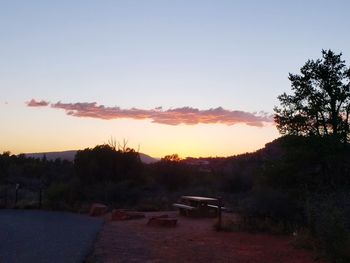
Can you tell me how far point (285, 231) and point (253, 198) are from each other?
229 cm

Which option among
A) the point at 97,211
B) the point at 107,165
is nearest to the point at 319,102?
the point at 97,211

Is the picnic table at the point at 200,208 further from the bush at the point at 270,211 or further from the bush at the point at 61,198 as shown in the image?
the bush at the point at 61,198

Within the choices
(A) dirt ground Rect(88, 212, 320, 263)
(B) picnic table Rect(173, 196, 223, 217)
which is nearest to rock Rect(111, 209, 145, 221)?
(B) picnic table Rect(173, 196, 223, 217)

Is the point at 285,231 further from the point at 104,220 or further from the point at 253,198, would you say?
the point at 104,220

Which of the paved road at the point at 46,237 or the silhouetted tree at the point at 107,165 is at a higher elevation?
the silhouetted tree at the point at 107,165

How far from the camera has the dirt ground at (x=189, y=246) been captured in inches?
560

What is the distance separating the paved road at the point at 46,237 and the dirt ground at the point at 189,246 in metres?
0.54

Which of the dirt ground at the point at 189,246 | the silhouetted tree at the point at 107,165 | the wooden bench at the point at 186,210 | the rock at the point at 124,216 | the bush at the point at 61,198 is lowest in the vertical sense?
the dirt ground at the point at 189,246

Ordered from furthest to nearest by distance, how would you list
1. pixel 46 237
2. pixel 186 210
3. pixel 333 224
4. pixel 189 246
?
pixel 186 210, pixel 46 237, pixel 189 246, pixel 333 224

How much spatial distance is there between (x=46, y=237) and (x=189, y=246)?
5.07 m

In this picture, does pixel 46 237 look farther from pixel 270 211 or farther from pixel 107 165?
pixel 107 165

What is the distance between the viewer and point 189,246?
1669cm

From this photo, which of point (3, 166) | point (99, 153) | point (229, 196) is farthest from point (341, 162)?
point (3, 166)

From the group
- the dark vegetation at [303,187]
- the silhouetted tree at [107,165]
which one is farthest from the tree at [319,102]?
the silhouetted tree at [107,165]
